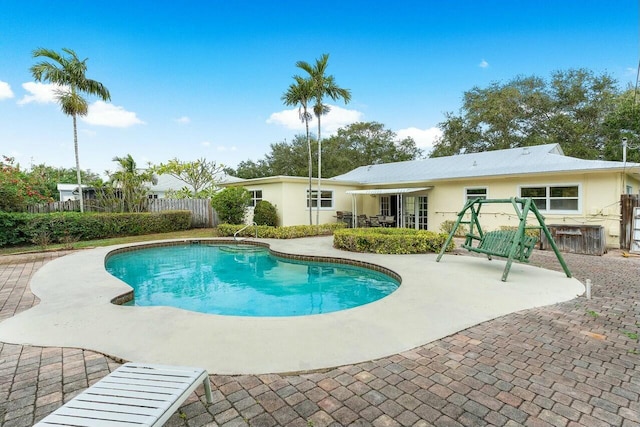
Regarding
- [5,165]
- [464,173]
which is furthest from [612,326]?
[5,165]

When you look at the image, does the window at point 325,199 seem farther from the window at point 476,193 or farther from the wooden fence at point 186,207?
the window at point 476,193

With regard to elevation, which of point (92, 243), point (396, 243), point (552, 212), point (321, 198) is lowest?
point (92, 243)

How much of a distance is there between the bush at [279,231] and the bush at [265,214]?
1.13 meters

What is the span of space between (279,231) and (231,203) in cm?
341

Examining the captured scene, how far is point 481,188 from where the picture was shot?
13.3 metres

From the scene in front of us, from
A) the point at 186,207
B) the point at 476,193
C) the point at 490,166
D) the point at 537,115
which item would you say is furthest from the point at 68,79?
the point at 537,115

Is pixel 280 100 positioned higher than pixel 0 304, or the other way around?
pixel 280 100

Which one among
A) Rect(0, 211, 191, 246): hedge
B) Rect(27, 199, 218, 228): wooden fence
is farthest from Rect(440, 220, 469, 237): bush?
Rect(0, 211, 191, 246): hedge

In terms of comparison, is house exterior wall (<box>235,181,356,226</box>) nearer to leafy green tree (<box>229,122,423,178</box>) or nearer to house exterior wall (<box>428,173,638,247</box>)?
house exterior wall (<box>428,173,638,247</box>)

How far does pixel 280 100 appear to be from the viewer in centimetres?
1509

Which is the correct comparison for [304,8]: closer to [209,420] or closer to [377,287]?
[377,287]

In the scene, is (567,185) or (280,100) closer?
(567,185)

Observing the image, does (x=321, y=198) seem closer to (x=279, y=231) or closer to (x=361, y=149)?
(x=279, y=231)

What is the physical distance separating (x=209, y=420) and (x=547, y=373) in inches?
113
